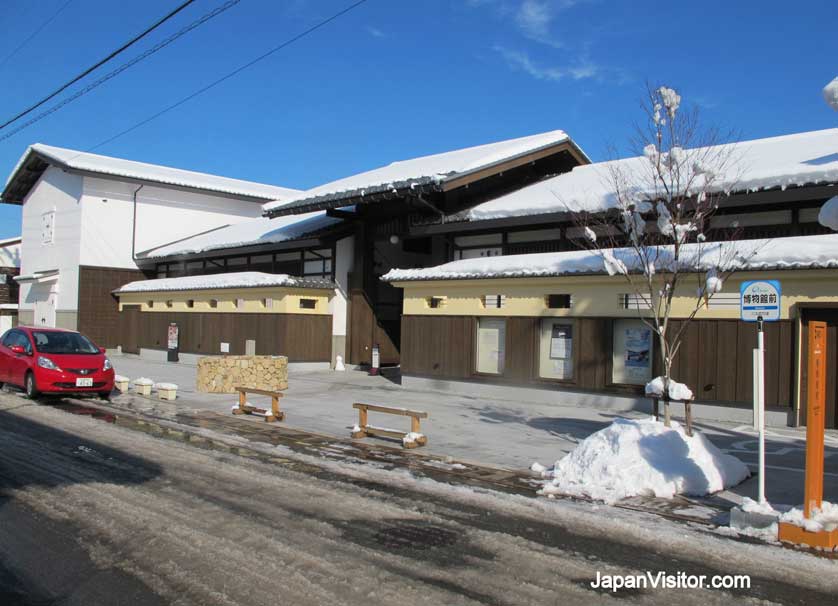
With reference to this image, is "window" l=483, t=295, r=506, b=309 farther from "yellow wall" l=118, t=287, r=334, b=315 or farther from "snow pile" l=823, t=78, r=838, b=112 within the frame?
"snow pile" l=823, t=78, r=838, b=112

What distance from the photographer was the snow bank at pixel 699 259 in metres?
12.9

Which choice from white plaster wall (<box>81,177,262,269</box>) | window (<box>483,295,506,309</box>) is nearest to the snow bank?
window (<box>483,295,506,309</box>)

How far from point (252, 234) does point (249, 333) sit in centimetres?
739

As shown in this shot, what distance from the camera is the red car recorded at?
558 inches

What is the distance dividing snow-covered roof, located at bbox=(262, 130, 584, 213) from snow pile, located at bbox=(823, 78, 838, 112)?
12356 millimetres

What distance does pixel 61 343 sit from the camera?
15180mm

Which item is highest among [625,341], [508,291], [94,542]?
[508,291]

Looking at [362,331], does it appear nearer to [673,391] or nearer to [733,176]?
[733,176]

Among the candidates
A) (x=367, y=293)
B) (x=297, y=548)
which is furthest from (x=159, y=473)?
(x=367, y=293)

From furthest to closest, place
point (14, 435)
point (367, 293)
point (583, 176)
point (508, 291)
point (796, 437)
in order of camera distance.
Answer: point (367, 293) < point (583, 176) < point (508, 291) < point (796, 437) < point (14, 435)

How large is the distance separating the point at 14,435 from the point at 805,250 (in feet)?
48.1

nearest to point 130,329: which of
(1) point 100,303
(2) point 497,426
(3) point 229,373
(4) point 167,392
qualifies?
(1) point 100,303

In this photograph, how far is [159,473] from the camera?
8.07m

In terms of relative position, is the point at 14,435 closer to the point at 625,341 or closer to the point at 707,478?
the point at 707,478
